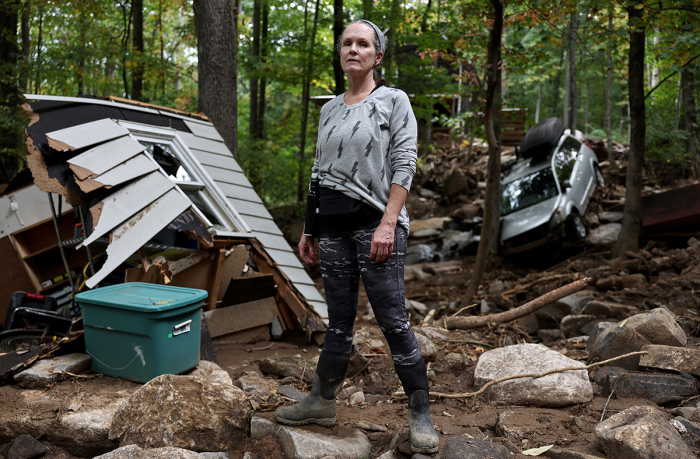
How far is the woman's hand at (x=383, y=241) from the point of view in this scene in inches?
101

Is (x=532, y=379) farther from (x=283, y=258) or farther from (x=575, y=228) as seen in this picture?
(x=575, y=228)

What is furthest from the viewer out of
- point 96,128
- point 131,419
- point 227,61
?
point 227,61

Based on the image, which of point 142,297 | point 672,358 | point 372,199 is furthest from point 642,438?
point 142,297

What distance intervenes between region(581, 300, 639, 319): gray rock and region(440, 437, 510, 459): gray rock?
12.2 feet

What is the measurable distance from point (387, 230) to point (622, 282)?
5.68 metres

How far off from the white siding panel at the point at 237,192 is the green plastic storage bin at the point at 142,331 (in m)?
2.34

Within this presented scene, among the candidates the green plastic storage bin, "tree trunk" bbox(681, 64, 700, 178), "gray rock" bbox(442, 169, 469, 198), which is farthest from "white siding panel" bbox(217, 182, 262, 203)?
"tree trunk" bbox(681, 64, 700, 178)

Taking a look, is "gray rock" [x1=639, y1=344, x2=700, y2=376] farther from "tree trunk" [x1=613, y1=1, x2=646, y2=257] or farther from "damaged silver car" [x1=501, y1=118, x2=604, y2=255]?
"damaged silver car" [x1=501, y1=118, x2=604, y2=255]

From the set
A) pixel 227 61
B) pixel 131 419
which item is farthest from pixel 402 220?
pixel 227 61

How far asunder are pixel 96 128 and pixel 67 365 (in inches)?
104

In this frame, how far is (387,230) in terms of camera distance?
8.44ft

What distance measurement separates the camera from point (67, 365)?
13.4ft

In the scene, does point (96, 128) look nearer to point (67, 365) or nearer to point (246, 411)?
point (67, 365)

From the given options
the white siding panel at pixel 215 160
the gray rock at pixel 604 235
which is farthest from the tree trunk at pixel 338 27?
the gray rock at pixel 604 235
